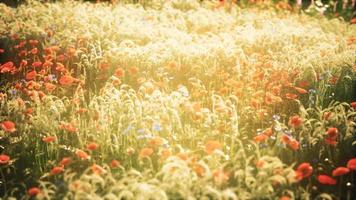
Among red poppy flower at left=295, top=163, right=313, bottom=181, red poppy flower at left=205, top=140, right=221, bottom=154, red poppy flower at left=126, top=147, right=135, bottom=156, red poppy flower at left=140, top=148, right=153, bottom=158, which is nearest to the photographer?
red poppy flower at left=295, top=163, right=313, bottom=181

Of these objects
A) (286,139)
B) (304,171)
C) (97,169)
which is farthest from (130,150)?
(304,171)

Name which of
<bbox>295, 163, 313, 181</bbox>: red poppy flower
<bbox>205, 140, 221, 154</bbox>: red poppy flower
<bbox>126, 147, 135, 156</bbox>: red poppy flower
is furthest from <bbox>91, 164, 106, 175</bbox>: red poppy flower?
<bbox>295, 163, 313, 181</bbox>: red poppy flower

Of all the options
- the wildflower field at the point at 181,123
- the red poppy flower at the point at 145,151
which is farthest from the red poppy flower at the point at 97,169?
the red poppy flower at the point at 145,151

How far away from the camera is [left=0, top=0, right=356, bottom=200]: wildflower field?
9.78 feet

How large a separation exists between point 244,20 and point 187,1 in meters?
2.43

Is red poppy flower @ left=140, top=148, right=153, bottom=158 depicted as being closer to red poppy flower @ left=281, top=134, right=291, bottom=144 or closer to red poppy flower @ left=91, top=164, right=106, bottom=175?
red poppy flower @ left=91, top=164, right=106, bottom=175

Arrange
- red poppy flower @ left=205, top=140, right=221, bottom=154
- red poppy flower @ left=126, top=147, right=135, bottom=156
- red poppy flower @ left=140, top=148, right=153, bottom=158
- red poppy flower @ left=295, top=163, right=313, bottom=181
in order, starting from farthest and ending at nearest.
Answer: red poppy flower @ left=126, top=147, right=135, bottom=156, red poppy flower @ left=140, top=148, right=153, bottom=158, red poppy flower @ left=205, top=140, right=221, bottom=154, red poppy flower @ left=295, top=163, right=313, bottom=181

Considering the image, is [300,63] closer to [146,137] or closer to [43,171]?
[146,137]

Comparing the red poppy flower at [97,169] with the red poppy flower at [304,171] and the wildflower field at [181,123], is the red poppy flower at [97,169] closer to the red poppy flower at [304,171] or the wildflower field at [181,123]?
the wildflower field at [181,123]

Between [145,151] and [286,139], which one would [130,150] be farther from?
[286,139]

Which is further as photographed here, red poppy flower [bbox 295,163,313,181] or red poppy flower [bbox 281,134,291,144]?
red poppy flower [bbox 281,134,291,144]

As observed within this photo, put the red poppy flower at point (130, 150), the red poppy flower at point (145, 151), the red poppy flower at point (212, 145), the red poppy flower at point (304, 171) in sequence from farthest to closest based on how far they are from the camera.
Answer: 1. the red poppy flower at point (130, 150)
2. the red poppy flower at point (145, 151)
3. the red poppy flower at point (212, 145)
4. the red poppy flower at point (304, 171)

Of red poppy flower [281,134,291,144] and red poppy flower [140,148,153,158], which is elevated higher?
red poppy flower [281,134,291,144]

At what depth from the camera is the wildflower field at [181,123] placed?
117 inches
